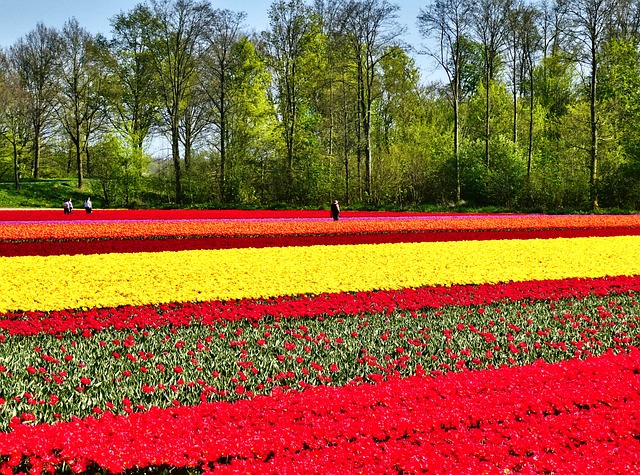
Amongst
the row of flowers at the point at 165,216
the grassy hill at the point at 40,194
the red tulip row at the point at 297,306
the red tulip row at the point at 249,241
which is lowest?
the red tulip row at the point at 297,306

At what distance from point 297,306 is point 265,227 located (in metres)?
11.5

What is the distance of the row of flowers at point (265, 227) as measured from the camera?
18.5 m

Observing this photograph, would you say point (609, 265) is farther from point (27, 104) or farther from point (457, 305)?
point (27, 104)

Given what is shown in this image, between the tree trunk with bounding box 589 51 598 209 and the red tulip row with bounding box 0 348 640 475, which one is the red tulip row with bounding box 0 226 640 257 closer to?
the tree trunk with bounding box 589 51 598 209

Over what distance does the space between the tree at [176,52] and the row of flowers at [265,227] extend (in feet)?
71.4

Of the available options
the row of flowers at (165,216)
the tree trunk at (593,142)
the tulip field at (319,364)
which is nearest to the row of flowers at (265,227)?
the tulip field at (319,364)

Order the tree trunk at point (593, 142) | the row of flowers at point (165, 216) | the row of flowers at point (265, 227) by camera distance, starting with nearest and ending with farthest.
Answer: the row of flowers at point (265, 227), the row of flowers at point (165, 216), the tree trunk at point (593, 142)

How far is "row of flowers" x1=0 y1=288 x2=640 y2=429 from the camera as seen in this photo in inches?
233

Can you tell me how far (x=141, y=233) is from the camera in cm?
1898

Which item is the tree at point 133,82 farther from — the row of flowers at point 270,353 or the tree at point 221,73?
the row of flowers at point 270,353

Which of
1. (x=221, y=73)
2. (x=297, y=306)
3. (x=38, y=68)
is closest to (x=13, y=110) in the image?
(x=38, y=68)

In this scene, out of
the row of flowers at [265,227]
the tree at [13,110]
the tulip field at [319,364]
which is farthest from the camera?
the tree at [13,110]

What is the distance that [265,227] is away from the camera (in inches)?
829

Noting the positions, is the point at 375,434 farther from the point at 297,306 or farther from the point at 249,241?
the point at 249,241
